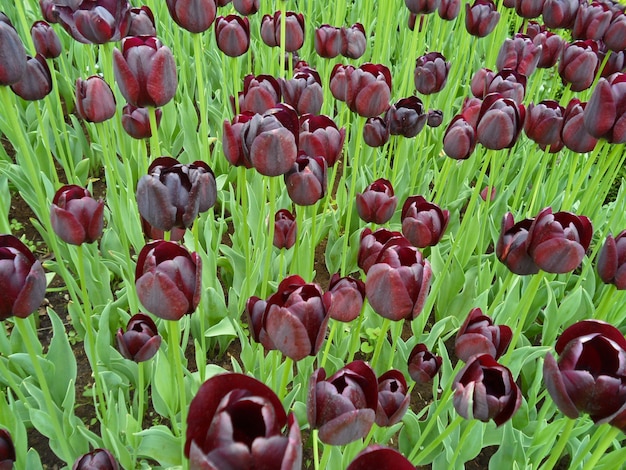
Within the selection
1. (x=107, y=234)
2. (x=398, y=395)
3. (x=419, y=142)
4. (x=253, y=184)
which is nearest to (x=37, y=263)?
(x=398, y=395)

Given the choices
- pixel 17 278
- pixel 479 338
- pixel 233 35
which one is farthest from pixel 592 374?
pixel 233 35

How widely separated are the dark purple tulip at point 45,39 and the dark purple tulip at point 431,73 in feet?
3.41

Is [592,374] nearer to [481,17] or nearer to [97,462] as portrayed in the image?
[97,462]

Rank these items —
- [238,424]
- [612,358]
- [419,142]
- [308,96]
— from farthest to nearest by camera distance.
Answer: [419,142]
[308,96]
[612,358]
[238,424]

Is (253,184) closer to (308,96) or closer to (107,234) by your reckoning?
(107,234)

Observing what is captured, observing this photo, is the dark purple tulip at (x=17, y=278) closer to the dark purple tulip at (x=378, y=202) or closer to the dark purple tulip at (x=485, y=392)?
the dark purple tulip at (x=485, y=392)

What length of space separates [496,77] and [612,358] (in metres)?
0.97

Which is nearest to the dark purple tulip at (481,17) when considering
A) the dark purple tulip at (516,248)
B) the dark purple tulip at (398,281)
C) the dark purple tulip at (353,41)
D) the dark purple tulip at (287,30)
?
the dark purple tulip at (353,41)

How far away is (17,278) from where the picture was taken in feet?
2.54

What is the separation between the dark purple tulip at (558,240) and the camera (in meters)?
0.89

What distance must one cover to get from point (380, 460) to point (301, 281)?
1.14 feet

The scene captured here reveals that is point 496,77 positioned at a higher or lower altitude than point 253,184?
higher

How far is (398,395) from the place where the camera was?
0.91 metres

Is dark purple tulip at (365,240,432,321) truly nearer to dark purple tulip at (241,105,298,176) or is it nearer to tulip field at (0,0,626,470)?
tulip field at (0,0,626,470)
